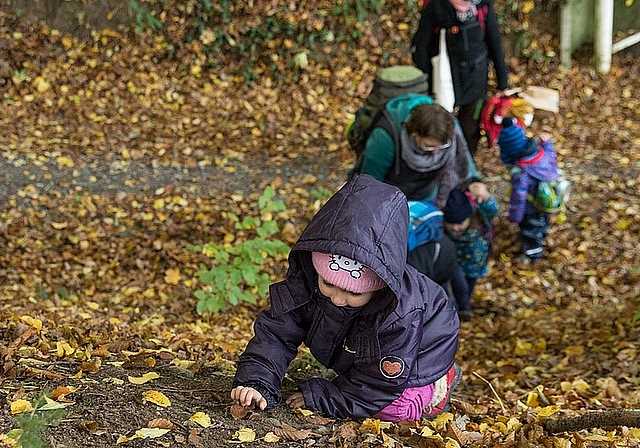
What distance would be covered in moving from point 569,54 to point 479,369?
20.3ft

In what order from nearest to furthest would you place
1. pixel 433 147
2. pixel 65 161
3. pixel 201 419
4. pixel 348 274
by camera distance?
pixel 348 274, pixel 201 419, pixel 433 147, pixel 65 161

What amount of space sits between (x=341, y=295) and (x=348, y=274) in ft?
0.45

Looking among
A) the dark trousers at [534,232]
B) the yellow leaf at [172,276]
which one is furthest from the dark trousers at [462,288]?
the yellow leaf at [172,276]

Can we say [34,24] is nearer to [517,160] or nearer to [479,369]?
[517,160]

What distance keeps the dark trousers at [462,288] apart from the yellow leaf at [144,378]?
8.88ft

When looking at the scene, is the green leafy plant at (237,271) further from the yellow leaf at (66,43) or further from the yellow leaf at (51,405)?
the yellow leaf at (66,43)

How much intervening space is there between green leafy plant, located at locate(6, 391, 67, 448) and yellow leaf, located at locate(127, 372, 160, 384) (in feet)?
1.42

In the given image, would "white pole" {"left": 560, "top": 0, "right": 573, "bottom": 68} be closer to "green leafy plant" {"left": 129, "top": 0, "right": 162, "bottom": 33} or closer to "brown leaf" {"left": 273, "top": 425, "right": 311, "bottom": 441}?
"green leafy plant" {"left": 129, "top": 0, "right": 162, "bottom": 33}

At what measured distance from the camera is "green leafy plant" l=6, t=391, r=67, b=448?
2.26m

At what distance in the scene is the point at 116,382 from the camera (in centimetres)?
320

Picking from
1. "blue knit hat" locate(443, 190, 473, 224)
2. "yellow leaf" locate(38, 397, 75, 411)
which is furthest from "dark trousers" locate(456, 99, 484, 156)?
"yellow leaf" locate(38, 397, 75, 411)

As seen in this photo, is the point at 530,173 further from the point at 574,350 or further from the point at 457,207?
the point at 574,350

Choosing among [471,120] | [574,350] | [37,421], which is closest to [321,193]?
[471,120]

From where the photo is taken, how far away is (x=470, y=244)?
5.66 meters
